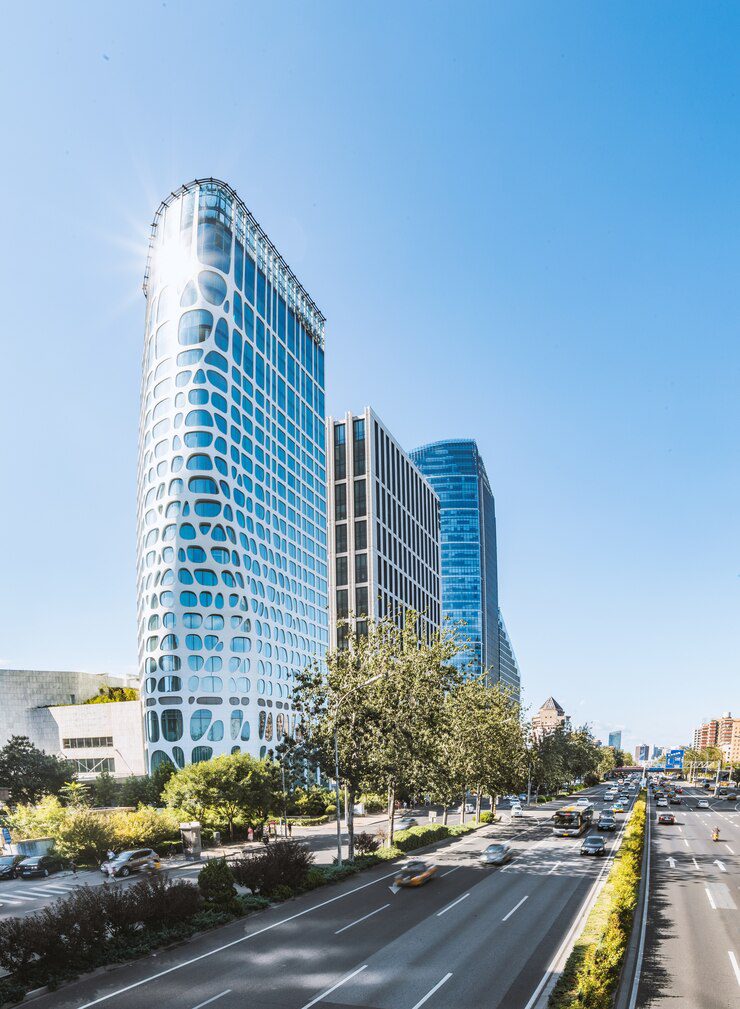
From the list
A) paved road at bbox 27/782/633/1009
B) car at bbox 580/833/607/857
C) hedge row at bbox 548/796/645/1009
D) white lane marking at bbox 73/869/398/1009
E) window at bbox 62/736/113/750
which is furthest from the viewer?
window at bbox 62/736/113/750

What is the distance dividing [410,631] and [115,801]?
156 feet

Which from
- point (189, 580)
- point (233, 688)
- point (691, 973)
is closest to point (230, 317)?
point (189, 580)

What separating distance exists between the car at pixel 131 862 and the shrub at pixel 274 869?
14.2 meters

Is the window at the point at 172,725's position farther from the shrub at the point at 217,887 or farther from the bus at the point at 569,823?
the shrub at the point at 217,887

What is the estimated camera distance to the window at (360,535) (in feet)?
425

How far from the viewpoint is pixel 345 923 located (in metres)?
27.3

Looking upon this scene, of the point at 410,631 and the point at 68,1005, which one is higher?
the point at 410,631

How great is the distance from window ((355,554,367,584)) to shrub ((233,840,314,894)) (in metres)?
93.2

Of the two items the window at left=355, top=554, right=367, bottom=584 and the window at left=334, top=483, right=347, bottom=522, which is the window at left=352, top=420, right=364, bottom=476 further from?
the window at left=355, top=554, right=367, bottom=584

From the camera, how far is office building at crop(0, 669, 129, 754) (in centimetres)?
10462

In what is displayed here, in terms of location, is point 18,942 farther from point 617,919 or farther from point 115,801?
point 115,801

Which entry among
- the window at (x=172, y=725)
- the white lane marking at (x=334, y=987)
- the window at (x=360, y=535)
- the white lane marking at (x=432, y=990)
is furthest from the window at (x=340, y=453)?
the white lane marking at (x=432, y=990)

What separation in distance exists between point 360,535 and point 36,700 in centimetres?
5951

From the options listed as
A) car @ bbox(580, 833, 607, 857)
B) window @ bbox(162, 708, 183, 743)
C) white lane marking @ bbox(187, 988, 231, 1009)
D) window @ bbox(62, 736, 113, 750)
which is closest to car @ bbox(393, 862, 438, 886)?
car @ bbox(580, 833, 607, 857)
